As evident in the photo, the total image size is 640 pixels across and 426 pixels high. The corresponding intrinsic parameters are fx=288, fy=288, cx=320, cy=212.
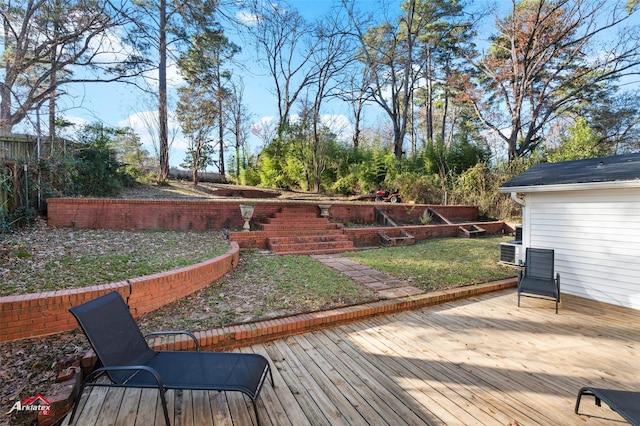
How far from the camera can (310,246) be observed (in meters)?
6.68

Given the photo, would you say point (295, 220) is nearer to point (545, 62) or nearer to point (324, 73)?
point (324, 73)

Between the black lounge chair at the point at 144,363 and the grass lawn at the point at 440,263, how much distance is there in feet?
10.4

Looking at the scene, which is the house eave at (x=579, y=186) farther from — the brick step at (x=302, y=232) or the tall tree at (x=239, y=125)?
the tall tree at (x=239, y=125)

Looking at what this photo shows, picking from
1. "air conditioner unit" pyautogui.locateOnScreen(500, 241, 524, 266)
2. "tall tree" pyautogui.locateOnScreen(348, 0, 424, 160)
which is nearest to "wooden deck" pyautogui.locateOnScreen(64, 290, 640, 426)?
"air conditioner unit" pyautogui.locateOnScreen(500, 241, 524, 266)

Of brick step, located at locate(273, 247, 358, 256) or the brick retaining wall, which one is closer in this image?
the brick retaining wall

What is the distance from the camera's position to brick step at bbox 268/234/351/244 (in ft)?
21.5

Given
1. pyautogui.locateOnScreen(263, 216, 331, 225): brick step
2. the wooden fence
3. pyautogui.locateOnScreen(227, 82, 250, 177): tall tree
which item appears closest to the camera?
the wooden fence

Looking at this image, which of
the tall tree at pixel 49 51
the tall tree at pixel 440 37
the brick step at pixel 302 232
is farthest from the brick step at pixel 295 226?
the tall tree at pixel 440 37

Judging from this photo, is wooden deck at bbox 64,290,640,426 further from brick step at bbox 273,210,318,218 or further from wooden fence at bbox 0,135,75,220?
brick step at bbox 273,210,318,218

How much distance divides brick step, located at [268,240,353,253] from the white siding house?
12.1ft

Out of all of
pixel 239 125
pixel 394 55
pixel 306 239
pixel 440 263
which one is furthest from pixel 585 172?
pixel 239 125

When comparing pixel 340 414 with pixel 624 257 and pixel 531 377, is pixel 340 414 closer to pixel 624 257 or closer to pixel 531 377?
pixel 531 377

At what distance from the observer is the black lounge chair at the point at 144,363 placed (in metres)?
1.76

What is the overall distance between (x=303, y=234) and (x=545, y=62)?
15.1 m
